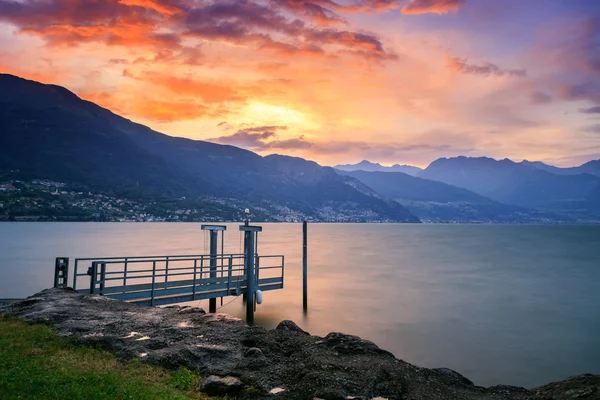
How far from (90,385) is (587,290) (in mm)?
55451

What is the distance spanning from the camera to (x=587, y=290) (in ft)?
166

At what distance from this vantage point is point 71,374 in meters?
10.4

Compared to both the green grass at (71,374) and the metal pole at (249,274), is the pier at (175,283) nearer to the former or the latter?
the metal pole at (249,274)

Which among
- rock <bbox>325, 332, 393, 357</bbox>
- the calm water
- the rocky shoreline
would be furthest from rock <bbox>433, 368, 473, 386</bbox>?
the calm water

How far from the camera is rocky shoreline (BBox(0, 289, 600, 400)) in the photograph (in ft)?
37.5

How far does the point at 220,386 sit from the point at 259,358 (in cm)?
218

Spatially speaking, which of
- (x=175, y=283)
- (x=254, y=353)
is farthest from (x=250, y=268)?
(x=254, y=353)

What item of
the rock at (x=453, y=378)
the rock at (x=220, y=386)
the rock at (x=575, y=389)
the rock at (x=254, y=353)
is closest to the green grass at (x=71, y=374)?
the rock at (x=220, y=386)

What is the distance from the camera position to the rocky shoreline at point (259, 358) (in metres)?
11.4

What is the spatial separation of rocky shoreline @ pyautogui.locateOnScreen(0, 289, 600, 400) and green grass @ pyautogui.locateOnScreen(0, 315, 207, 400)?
0.58 meters

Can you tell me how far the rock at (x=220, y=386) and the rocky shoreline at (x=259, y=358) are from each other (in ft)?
0.08

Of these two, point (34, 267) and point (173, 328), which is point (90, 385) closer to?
point (173, 328)

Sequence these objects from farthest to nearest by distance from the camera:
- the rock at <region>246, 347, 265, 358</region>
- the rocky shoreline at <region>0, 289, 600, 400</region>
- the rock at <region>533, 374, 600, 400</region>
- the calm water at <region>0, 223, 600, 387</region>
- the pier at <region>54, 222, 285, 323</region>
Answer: the calm water at <region>0, 223, 600, 387</region> → the pier at <region>54, 222, 285, 323</region> → the rock at <region>533, 374, 600, 400</region> → the rock at <region>246, 347, 265, 358</region> → the rocky shoreline at <region>0, 289, 600, 400</region>

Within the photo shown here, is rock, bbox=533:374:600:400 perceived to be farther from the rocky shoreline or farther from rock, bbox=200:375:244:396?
rock, bbox=200:375:244:396
